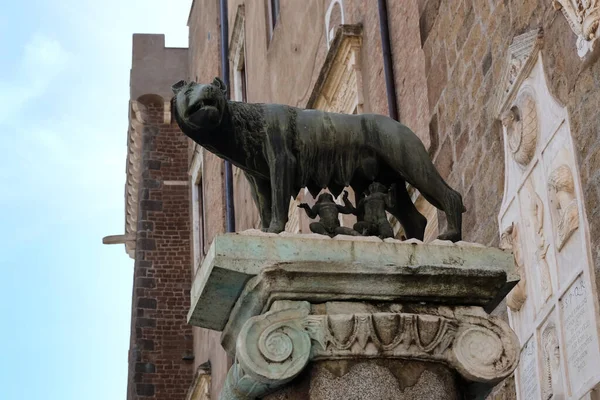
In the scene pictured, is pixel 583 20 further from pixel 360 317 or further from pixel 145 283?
pixel 145 283

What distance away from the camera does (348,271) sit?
14.8 feet

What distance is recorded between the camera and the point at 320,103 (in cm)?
1476

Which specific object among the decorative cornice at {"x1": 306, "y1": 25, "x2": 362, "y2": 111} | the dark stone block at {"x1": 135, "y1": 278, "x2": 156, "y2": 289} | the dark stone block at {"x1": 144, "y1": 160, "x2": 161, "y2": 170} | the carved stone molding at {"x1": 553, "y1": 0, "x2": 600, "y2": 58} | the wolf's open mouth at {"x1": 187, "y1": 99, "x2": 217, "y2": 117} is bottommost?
the wolf's open mouth at {"x1": 187, "y1": 99, "x2": 217, "y2": 117}

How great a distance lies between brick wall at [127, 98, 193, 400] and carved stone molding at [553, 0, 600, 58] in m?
18.3

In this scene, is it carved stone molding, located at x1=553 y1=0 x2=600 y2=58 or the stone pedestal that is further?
carved stone molding, located at x1=553 y1=0 x2=600 y2=58

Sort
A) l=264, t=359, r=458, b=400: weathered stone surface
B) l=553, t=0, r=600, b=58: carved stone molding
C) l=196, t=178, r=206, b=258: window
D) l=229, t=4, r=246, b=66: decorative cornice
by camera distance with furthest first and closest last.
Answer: l=196, t=178, r=206, b=258: window, l=229, t=4, r=246, b=66: decorative cornice, l=553, t=0, r=600, b=58: carved stone molding, l=264, t=359, r=458, b=400: weathered stone surface

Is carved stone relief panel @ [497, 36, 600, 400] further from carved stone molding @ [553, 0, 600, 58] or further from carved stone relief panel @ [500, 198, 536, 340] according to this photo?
carved stone molding @ [553, 0, 600, 58]

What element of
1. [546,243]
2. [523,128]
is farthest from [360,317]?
[523,128]

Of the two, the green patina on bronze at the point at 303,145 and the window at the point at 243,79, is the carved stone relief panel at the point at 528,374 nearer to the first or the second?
the green patina on bronze at the point at 303,145

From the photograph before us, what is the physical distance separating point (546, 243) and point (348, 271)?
3215 millimetres

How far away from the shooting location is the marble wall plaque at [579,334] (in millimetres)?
6617

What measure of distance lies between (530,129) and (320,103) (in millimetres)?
7033

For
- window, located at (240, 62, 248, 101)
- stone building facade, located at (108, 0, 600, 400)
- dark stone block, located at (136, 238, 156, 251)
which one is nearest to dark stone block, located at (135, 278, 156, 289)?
dark stone block, located at (136, 238, 156, 251)

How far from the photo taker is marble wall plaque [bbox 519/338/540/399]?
24.4ft
